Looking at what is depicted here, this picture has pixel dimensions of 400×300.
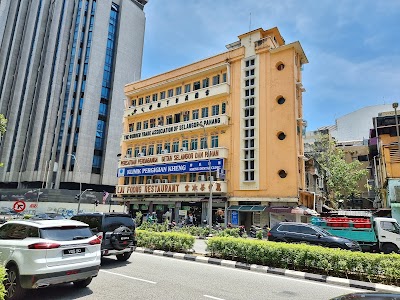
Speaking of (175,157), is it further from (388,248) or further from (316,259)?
(316,259)

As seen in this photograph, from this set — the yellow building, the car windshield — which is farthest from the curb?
the yellow building

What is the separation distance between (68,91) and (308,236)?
5822cm

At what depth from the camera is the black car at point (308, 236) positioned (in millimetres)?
12867

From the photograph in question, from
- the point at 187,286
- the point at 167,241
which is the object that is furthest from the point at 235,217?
the point at 187,286

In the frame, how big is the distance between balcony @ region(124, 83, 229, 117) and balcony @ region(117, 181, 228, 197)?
32.2ft

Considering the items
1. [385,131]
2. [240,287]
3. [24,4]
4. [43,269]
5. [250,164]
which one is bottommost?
[240,287]

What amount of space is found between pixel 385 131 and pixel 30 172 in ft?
204

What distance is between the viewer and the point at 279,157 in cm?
2814

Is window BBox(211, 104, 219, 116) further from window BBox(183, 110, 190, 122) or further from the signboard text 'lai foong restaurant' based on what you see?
the signboard text 'lai foong restaurant'

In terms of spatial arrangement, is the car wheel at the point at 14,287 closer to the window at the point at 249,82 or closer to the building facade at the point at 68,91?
the window at the point at 249,82

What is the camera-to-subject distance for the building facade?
5794 cm

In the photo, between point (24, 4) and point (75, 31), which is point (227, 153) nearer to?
point (75, 31)

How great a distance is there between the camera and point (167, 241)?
13312mm

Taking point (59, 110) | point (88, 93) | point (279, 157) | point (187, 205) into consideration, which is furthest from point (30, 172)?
point (279, 157)
